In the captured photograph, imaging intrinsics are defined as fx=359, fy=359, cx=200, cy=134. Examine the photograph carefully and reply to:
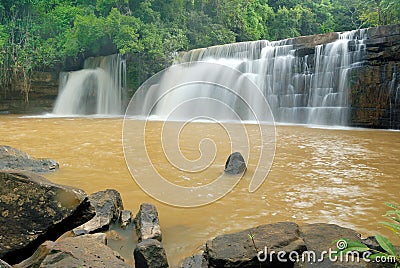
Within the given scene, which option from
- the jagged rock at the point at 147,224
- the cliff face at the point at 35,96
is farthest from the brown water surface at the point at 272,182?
the cliff face at the point at 35,96

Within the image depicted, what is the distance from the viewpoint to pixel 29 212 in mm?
2354

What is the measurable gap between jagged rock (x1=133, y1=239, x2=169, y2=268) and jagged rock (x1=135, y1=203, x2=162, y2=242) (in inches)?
19.1

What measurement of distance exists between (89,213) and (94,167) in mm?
3276

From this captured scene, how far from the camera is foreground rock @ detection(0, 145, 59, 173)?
205 inches

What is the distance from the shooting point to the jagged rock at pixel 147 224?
9.57ft

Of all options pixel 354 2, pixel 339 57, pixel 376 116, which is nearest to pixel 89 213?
pixel 376 116

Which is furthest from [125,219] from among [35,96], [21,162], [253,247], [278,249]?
[35,96]

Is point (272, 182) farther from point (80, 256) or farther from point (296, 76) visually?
point (296, 76)

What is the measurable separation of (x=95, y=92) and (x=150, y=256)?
58.2ft

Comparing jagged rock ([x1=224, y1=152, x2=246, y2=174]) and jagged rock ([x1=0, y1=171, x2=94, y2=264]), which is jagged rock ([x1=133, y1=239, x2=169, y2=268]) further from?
jagged rock ([x1=224, y1=152, x2=246, y2=174])

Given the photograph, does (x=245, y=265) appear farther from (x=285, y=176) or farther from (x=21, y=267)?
(x=285, y=176)

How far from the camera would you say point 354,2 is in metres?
29.8

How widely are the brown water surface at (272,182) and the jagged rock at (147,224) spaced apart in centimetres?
13

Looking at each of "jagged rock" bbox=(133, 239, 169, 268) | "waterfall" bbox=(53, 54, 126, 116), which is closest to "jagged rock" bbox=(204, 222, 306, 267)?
"jagged rock" bbox=(133, 239, 169, 268)
